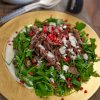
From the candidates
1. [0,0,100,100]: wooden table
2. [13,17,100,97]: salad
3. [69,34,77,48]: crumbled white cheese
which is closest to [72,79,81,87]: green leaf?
[13,17,100,97]: salad

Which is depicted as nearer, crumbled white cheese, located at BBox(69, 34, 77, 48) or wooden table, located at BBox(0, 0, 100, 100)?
crumbled white cheese, located at BBox(69, 34, 77, 48)

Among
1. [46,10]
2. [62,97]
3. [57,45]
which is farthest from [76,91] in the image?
[46,10]

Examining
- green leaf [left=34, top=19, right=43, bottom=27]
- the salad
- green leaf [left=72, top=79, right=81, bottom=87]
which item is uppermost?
green leaf [left=34, top=19, right=43, bottom=27]

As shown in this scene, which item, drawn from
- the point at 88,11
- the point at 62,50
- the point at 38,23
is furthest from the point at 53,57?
the point at 88,11

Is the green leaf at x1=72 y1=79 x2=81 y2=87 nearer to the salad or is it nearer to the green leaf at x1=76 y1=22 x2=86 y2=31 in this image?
the salad

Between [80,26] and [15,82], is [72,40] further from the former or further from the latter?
[15,82]

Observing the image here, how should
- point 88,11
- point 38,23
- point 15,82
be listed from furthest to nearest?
point 88,11
point 38,23
point 15,82

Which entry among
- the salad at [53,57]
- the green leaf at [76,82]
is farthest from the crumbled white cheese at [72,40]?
the green leaf at [76,82]

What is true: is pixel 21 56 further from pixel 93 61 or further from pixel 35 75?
pixel 93 61
